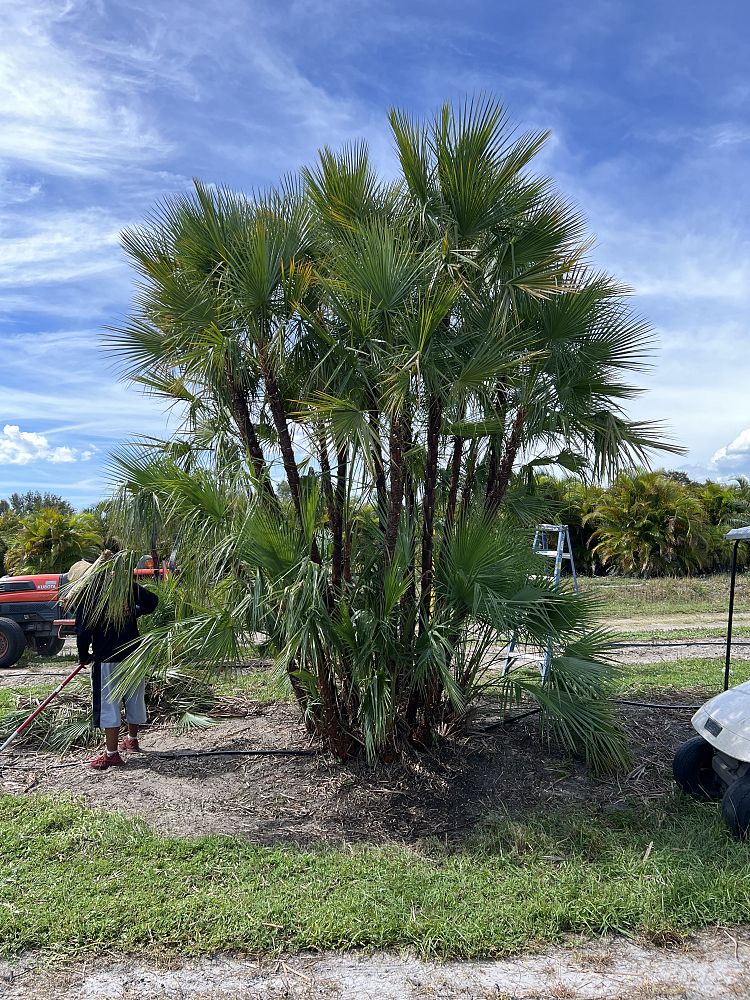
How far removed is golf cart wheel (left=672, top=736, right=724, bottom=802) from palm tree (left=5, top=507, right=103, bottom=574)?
15236mm

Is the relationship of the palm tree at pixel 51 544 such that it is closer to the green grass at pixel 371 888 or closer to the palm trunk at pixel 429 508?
the palm trunk at pixel 429 508

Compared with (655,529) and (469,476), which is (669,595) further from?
(469,476)

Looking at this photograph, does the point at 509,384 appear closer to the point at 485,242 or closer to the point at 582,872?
the point at 485,242

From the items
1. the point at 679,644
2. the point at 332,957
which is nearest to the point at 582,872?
the point at 332,957

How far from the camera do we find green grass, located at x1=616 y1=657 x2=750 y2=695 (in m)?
9.09

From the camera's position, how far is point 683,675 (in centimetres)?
982

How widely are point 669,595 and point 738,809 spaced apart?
1467cm

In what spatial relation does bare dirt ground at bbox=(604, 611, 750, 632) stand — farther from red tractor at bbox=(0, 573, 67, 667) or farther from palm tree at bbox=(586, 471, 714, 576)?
red tractor at bbox=(0, 573, 67, 667)

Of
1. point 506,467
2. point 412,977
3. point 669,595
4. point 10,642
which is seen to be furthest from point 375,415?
point 669,595

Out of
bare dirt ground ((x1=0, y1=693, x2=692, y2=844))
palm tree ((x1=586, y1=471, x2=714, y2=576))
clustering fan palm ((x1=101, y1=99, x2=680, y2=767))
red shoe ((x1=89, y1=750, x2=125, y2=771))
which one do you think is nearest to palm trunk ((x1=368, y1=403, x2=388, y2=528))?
Result: clustering fan palm ((x1=101, y1=99, x2=680, y2=767))

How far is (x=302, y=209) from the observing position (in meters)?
6.07

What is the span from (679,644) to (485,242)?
→ 27.4 feet

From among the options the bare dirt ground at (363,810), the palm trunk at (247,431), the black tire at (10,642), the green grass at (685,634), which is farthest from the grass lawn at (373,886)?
the green grass at (685,634)

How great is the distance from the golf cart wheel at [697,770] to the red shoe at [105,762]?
13.6 feet
